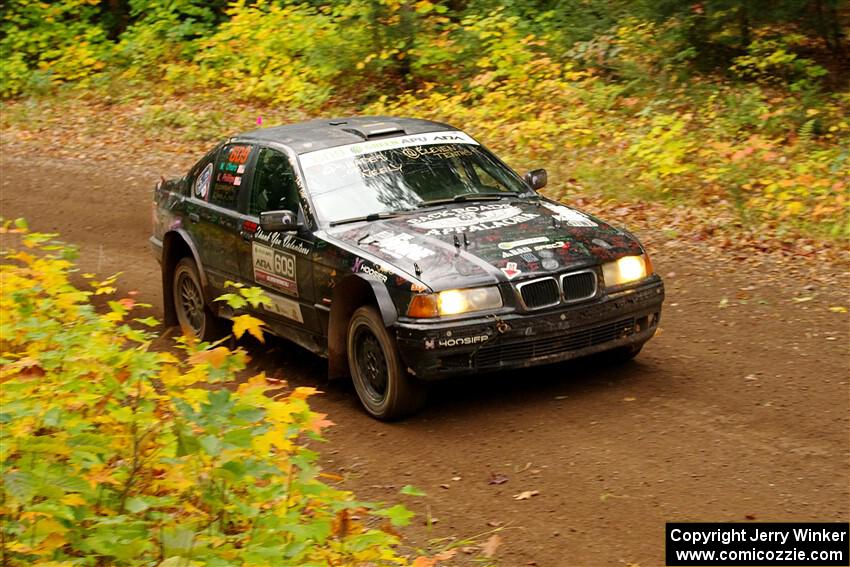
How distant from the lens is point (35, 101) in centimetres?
2086

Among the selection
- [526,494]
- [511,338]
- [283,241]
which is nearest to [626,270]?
[511,338]

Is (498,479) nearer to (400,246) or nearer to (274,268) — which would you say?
(400,246)

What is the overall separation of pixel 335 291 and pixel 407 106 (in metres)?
10.1

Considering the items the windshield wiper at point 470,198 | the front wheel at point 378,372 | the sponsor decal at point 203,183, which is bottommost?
the front wheel at point 378,372

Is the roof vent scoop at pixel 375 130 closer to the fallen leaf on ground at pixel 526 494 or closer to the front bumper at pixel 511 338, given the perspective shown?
the front bumper at pixel 511 338

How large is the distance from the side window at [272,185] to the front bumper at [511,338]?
179 centimetres

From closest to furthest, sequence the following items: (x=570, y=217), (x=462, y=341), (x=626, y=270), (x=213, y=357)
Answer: (x=213, y=357) < (x=462, y=341) < (x=626, y=270) < (x=570, y=217)

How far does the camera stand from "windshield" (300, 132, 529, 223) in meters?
7.74

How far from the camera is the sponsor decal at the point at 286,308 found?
7.77 metres

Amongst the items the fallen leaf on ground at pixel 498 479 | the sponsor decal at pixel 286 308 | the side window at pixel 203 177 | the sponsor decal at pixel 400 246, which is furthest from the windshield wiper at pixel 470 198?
the fallen leaf on ground at pixel 498 479

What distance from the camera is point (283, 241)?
7855 millimetres

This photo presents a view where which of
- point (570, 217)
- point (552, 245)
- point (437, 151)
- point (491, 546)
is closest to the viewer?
point (491, 546)

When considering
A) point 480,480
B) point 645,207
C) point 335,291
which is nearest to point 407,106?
point 645,207

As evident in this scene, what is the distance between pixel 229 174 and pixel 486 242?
2.69 meters
